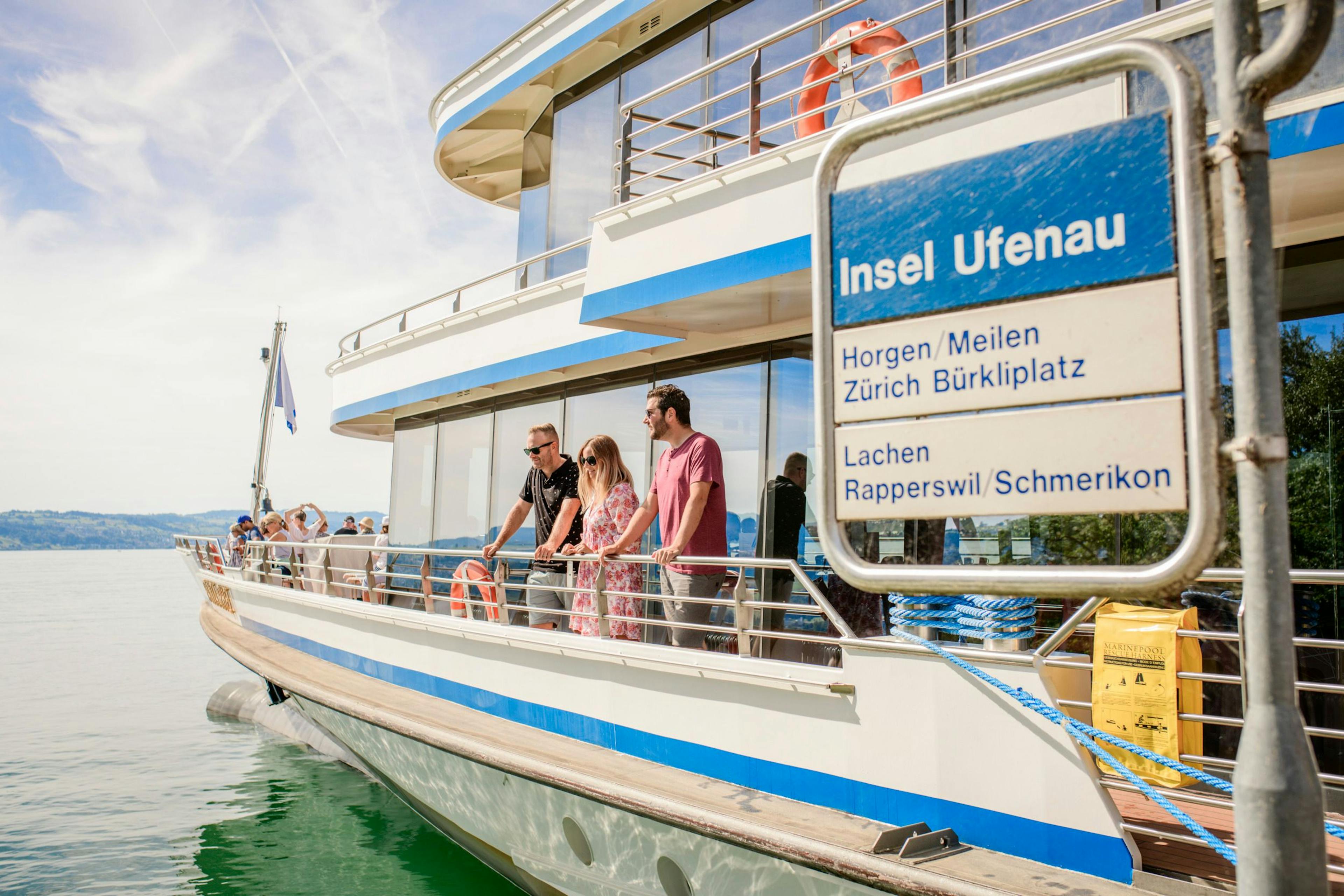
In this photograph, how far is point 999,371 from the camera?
1.43 metres

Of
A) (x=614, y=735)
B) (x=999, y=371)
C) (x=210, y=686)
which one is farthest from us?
(x=210, y=686)

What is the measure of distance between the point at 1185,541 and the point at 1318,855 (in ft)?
1.50

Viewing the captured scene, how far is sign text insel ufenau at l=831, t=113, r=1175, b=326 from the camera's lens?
4.34 feet

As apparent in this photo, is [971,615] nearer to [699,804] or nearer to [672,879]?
[699,804]

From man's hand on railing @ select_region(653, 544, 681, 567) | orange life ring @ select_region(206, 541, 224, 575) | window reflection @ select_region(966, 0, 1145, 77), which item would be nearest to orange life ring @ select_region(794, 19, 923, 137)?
window reflection @ select_region(966, 0, 1145, 77)

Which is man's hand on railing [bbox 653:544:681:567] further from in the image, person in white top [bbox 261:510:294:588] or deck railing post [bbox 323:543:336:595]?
person in white top [bbox 261:510:294:588]

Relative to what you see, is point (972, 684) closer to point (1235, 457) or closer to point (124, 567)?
point (1235, 457)

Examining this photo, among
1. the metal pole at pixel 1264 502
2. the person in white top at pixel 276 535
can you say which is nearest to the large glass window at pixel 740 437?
the metal pole at pixel 1264 502

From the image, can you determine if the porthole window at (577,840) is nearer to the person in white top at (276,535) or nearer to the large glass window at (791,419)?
the large glass window at (791,419)

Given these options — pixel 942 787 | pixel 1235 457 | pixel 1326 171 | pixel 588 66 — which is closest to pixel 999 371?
pixel 1235 457

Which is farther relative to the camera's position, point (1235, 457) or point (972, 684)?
point (972, 684)

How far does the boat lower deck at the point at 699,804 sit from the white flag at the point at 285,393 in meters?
15.9

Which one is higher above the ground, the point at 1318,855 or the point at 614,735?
the point at 1318,855

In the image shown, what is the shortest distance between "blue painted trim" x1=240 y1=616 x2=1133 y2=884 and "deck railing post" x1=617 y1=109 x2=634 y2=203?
3418 mm
